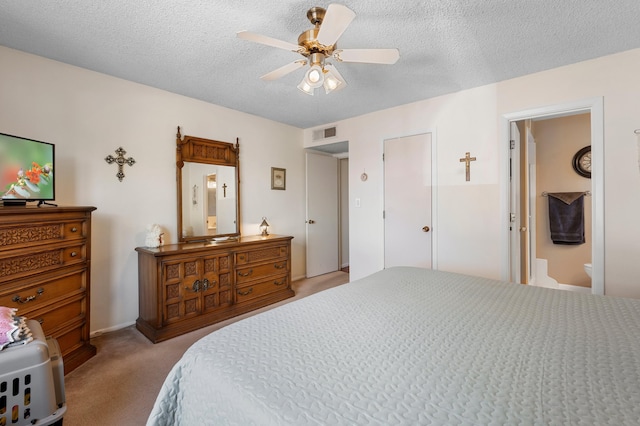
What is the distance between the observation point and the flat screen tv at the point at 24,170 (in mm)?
1774

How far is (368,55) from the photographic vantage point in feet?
5.48

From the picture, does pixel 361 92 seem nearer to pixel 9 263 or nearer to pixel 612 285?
pixel 612 285

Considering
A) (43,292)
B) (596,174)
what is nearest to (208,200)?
(43,292)

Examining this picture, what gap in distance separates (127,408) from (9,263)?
3.61 ft

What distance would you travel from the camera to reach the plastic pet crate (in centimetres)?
94

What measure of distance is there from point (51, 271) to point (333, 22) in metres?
2.34

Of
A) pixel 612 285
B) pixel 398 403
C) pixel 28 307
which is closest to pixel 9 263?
pixel 28 307

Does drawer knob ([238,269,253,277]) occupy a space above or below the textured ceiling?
below

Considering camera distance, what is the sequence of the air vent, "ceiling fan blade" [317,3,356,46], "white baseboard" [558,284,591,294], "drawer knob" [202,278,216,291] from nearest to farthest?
"ceiling fan blade" [317,3,356,46], "drawer knob" [202,278,216,291], "white baseboard" [558,284,591,294], the air vent

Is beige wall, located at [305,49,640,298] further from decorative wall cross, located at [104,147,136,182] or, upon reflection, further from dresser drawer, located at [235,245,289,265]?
decorative wall cross, located at [104,147,136,182]

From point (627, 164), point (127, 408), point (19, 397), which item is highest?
point (627, 164)

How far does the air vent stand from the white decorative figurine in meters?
2.51

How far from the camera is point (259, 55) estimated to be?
7.14 ft

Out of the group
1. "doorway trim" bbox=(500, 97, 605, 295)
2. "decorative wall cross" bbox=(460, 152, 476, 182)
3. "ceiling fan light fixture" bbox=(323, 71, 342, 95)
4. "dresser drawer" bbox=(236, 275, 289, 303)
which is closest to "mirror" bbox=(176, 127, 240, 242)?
"dresser drawer" bbox=(236, 275, 289, 303)
